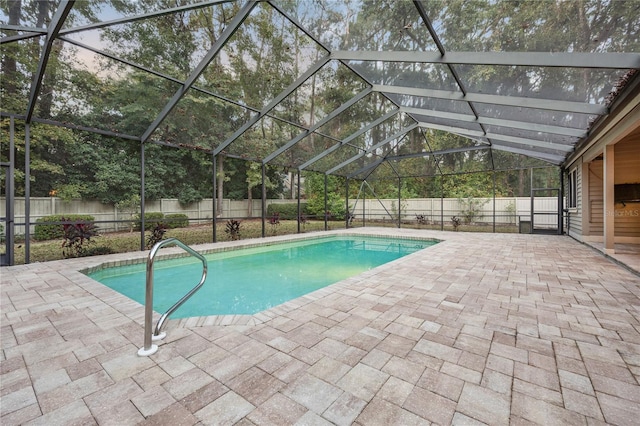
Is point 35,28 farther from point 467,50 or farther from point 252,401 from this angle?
point 467,50

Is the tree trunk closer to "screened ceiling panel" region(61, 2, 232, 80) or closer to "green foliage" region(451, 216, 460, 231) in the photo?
"screened ceiling panel" region(61, 2, 232, 80)

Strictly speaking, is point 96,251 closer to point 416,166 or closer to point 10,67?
point 10,67

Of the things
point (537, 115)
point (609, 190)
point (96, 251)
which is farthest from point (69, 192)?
Result: point (609, 190)

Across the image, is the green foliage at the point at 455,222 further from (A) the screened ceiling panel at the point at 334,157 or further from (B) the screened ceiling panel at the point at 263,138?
(B) the screened ceiling panel at the point at 263,138

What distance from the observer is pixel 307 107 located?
6.82 metres

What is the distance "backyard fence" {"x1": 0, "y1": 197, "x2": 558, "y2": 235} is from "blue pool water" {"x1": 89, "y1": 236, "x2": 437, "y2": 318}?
10.4 ft

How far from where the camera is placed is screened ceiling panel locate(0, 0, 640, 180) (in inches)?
125

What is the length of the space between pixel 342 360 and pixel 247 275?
3946 mm

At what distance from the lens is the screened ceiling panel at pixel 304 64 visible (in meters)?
3.19

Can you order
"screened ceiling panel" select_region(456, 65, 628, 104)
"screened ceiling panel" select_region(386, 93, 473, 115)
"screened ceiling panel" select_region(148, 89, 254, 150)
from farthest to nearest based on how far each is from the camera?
1. "screened ceiling panel" select_region(386, 93, 473, 115)
2. "screened ceiling panel" select_region(148, 89, 254, 150)
3. "screened ceiling panel" select_region(456, 65, 628, 104)

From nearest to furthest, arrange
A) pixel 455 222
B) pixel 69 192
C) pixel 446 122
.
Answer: pixel 446 122, pixel 69 192, pixel 455 222

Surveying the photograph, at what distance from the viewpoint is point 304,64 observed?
5.18 metres

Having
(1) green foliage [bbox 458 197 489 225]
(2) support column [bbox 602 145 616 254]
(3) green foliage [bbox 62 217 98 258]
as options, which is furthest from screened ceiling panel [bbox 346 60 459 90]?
(1) green foliage [bbox 458 197 489 225]

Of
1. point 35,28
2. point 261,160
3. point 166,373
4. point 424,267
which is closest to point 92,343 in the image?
point 166,373
